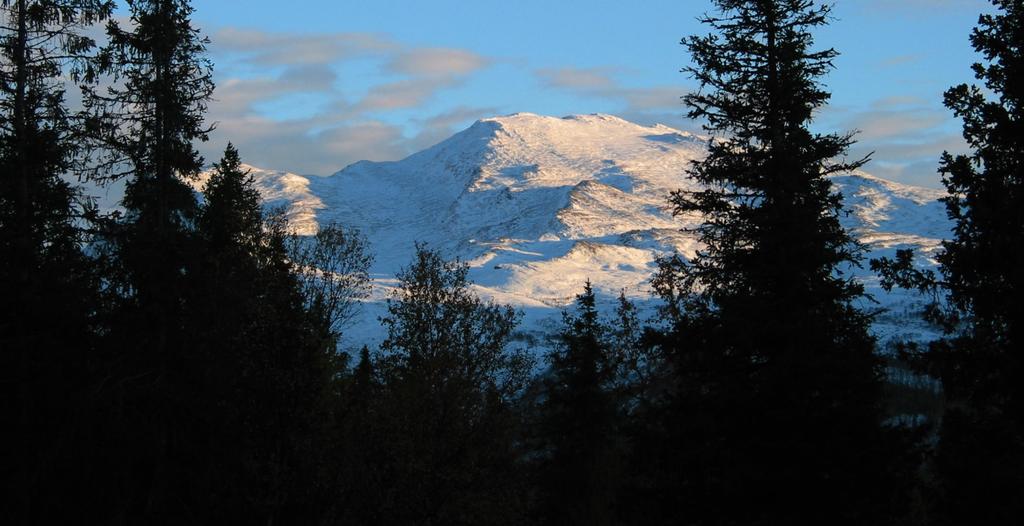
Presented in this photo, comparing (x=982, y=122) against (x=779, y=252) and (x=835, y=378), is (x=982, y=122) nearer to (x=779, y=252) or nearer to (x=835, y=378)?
(x=779, y=252)

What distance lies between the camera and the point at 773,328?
17188 mm

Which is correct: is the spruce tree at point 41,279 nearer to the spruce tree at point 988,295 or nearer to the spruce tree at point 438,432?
the spruce tree at point 438,432

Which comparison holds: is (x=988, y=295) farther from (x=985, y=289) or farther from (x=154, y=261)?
(x=154, y=261)

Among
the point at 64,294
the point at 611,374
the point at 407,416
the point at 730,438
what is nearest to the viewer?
the point at 730,438

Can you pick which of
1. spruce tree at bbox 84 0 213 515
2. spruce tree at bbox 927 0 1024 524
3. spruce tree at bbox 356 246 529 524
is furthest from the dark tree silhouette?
spruce tree at bbox 84 0 213 515

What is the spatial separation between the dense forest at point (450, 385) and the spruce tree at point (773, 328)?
0.05 metres

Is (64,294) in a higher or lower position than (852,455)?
higher

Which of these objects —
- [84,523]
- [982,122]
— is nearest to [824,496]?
[982,122]

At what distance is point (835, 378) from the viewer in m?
16.5

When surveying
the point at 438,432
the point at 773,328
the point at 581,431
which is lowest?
the point at 581,431

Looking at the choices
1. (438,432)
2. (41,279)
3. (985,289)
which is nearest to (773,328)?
(985,289)

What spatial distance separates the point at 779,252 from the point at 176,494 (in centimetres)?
1342

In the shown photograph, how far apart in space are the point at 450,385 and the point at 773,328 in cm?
848

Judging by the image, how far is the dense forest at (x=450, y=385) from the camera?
1667cm
